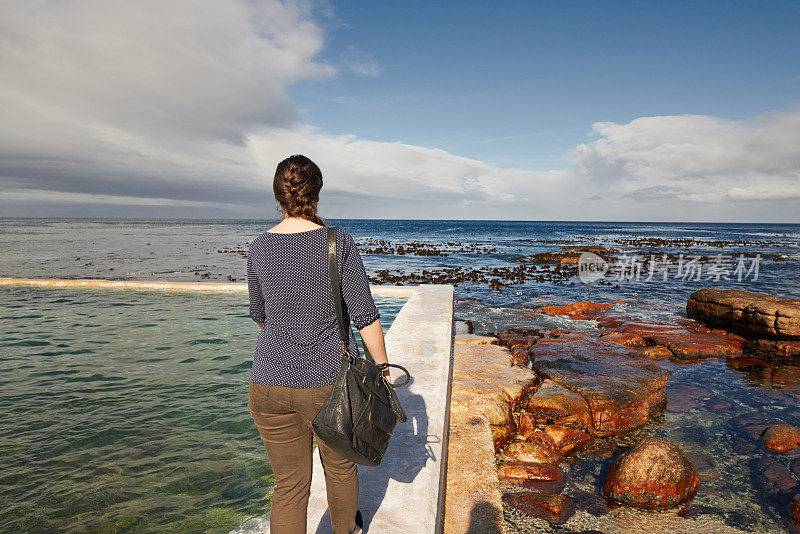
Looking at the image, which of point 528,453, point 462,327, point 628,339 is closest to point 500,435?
point 528,453

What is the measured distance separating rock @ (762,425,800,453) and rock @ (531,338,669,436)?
1.29 m

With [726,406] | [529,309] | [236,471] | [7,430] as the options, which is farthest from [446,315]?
[529,309]

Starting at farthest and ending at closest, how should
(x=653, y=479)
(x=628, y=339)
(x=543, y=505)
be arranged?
(x=628, y=339), (x=653, y=479), (x=543, y=505)

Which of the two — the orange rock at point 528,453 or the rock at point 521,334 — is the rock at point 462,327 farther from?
the orange rock at point 528,453

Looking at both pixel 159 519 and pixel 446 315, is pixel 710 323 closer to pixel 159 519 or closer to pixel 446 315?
pixel 446 315

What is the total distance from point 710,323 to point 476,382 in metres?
9.27

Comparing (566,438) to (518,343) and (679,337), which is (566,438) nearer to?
(518,343)

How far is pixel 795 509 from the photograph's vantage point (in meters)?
4.10

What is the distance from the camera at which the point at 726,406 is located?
21.8 ft

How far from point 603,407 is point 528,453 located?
153 cm

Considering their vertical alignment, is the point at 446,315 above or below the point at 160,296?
above

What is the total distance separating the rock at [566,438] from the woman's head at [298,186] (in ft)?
Answer: 15.1

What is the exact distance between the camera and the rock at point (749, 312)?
381 inches

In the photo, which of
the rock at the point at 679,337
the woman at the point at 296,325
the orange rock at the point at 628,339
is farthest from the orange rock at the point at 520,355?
the woman at the point at 296,325
